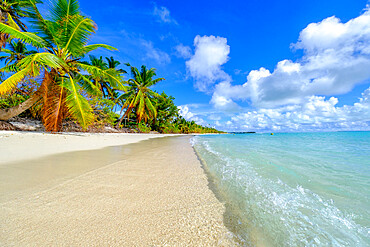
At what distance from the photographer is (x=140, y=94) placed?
18.2m

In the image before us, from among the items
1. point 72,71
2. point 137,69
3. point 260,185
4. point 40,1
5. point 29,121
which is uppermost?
point 137,69

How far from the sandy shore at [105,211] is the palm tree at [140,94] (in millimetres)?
16555

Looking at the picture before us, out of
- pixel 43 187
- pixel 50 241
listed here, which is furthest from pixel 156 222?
pixel 43 187

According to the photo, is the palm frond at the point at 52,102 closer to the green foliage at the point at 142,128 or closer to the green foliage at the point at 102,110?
the green foliage at the point at 102,110

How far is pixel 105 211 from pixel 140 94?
60.0 ft

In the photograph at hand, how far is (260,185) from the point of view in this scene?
2.22 meters

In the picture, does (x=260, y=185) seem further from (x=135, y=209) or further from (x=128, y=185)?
(x=128, y=185)

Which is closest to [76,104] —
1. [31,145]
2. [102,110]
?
[31,145]

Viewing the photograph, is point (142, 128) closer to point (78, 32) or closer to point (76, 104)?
point (76, 104)

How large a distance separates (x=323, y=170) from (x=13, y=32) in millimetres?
11004

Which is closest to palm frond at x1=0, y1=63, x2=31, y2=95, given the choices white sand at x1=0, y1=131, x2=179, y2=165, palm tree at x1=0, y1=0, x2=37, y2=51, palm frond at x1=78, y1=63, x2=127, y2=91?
white sand at x1=0, y1=131, x2=179, y2=165

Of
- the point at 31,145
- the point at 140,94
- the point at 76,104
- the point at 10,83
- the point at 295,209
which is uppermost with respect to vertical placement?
the point at 140,94

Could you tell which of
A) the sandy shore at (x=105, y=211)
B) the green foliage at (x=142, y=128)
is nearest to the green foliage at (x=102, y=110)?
the green foliage at (x=142, y=128)

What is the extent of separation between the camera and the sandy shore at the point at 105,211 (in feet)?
3.30
